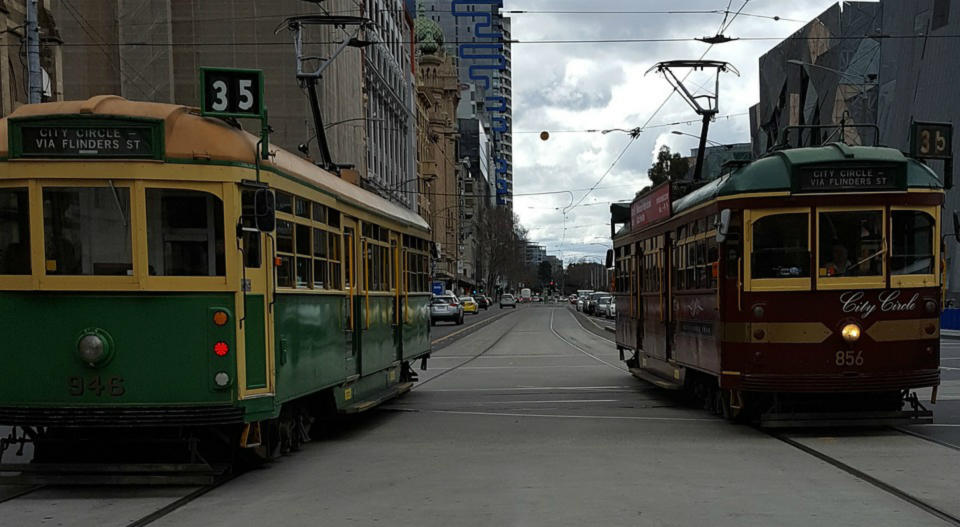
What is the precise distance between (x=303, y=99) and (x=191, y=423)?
3946 cm

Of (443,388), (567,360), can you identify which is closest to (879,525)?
(443,388)

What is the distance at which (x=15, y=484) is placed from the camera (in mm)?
8250

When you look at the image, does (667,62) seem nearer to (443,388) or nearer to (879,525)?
(443,388)

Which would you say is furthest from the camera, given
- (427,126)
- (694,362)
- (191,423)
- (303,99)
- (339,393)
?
(427,126)

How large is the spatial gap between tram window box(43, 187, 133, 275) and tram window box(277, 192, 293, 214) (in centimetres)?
147

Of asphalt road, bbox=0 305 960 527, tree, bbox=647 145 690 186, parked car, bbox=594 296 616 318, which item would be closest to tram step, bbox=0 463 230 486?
asphalt road, bbox=0 305 960 527

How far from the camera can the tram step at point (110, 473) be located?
8195mm

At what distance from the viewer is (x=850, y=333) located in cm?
1062

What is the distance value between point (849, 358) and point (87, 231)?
7.86 metres

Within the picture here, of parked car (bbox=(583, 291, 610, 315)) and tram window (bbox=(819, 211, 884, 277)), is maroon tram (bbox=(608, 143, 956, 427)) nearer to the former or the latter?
tram window (bbox=(819, 211, 884, 277))

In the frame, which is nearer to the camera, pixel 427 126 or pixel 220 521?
pixel 220 521

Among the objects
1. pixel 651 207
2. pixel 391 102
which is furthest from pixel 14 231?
pixel 391 102

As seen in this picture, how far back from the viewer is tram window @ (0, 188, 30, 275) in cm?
819

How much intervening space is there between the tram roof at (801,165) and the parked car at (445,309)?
38.5 meters
